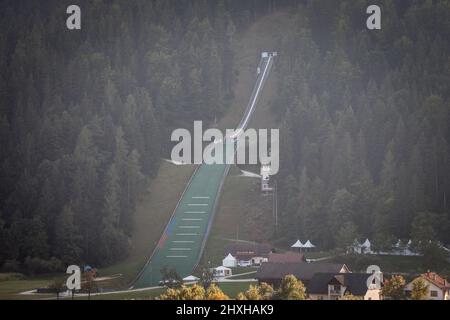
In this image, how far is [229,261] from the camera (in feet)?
285

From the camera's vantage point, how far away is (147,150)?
111 m

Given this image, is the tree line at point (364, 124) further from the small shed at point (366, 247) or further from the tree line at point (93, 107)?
the tree line at point (93, 107)

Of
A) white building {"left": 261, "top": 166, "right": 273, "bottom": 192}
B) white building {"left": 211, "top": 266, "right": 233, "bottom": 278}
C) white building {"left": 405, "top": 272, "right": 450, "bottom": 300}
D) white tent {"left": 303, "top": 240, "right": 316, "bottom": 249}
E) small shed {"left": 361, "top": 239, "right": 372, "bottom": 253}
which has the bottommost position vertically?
white building {"left": 211, "top": 266, "right": 233, "bottom": 278}

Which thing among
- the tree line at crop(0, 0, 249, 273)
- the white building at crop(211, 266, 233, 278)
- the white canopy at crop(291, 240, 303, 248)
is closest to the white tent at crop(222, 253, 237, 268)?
the white building at crop(211, 266, 233, 278)

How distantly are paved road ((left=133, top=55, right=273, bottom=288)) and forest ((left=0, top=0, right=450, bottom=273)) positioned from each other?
4346mm

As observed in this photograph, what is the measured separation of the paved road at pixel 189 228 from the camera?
285 feet

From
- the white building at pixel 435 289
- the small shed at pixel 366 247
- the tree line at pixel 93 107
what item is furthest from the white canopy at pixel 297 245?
the white building at pixel 435 289

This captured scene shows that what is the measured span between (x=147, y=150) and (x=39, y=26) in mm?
40911

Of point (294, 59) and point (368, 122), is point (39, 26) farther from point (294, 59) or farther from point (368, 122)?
point (368, 122)

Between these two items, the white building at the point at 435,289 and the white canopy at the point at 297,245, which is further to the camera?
the white canopy at the point at 297,245

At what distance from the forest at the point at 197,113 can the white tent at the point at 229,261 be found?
9.01 metres

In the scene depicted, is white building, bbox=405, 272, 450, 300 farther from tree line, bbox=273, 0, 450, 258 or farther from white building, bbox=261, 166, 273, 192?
white building, bbox=261, 166, 273, 192

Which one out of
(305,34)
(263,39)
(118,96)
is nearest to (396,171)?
(118,96)

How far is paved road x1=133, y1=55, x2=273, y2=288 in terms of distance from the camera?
285 ft
